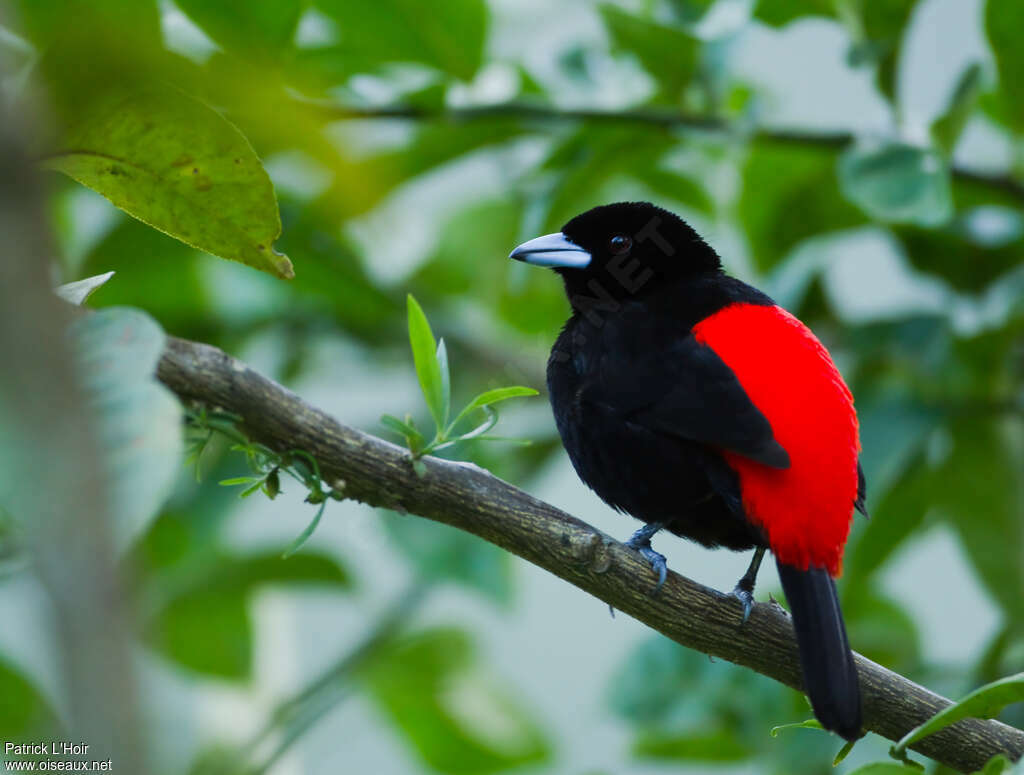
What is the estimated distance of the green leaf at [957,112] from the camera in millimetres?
2719

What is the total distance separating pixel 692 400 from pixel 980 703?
0.92 metres

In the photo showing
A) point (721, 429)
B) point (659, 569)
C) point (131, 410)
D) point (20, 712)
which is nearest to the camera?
point (131, 410)

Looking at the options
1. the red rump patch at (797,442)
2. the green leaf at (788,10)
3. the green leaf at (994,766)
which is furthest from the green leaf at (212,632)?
the green leaf at (994,766)

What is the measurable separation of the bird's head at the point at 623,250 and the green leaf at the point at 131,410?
1.82 meters

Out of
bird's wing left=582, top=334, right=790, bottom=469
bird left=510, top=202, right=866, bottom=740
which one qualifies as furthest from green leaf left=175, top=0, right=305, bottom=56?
bird's wing left=582, top=334, right=790, bottom=469

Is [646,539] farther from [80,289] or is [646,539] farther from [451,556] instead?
[80,289]

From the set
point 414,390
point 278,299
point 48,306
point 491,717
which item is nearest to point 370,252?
point 278,299

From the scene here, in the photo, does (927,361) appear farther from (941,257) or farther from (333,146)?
(333,146)

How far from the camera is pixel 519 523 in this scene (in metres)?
1.58

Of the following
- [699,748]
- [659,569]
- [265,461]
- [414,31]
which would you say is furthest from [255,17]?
[699,748]

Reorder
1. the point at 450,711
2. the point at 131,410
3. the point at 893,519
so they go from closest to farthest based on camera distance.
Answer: the point at 131,410 < the point at 893,519 < the point at 450,711

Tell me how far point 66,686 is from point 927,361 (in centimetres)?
307

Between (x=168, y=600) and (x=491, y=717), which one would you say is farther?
(x=491, y=717)

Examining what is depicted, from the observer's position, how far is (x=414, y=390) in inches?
174
